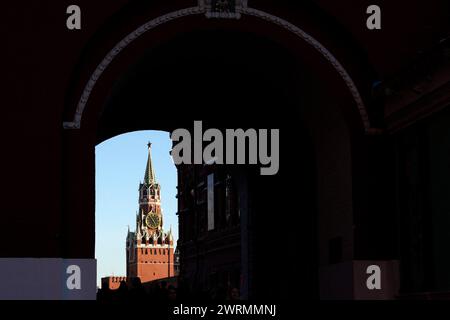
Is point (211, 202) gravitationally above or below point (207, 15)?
below

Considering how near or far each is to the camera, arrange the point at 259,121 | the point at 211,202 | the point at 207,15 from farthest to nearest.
Result: the point at 211,202, the point at 259,121, the point at 207,15

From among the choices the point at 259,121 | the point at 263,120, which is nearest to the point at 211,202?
the point at 259,121

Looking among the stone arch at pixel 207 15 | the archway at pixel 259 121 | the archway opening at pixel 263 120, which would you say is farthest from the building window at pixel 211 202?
the stone arch at pixel 207 15

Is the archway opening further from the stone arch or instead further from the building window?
the building window

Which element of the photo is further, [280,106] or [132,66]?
[280,106]

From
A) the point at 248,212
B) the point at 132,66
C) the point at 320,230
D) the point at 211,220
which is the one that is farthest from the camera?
the point at 211,220

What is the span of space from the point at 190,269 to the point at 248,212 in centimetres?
2196

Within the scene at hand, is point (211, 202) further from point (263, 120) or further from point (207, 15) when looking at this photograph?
point (207, 15)

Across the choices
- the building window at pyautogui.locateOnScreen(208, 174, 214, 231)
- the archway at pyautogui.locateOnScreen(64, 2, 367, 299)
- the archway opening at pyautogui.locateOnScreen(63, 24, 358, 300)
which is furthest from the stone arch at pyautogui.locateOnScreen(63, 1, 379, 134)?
the building window at pyautogui.locateOnScreen(208, 174, 214, 231)

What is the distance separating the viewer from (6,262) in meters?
18.5
